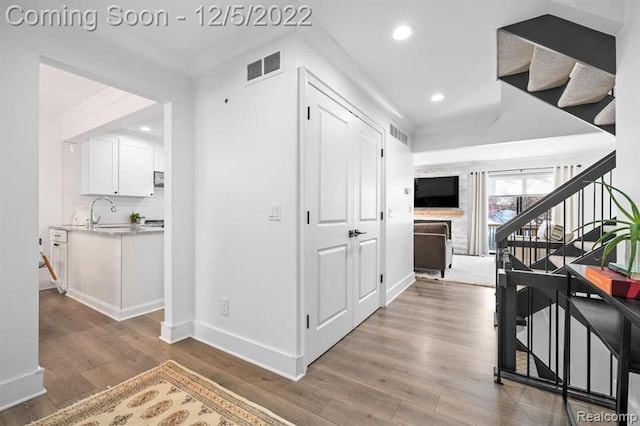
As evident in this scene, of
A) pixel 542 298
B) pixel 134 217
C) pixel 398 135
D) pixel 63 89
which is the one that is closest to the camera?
pixel 542 298

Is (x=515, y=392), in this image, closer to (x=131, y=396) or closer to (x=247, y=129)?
(x=131, y=396)

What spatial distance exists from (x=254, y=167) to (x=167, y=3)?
1.19 meters

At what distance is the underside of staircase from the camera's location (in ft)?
5.34

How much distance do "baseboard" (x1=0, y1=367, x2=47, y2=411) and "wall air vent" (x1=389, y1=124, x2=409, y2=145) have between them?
3955mm

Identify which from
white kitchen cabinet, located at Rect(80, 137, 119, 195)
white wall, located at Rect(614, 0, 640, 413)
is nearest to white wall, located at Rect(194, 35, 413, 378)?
white wall, located at Rect(614, 0, 640, 413)

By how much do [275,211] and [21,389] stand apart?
71.6 inches

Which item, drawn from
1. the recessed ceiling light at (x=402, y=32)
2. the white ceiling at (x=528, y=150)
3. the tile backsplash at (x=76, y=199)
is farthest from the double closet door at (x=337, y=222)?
the tile backsplash at (x=76, y=199)

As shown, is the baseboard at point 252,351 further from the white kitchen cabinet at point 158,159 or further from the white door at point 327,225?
the white kitchen cabinet at point 158,159

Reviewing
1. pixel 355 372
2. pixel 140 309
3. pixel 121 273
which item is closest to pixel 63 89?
pixel 121 273

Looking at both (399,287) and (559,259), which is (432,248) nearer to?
(399,287)

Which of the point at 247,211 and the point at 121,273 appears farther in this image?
the point at 121,273

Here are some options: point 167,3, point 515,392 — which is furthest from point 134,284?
point 515,392

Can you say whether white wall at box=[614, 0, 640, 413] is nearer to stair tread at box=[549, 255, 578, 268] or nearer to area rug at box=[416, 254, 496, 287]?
stair tread at box=[549, 255, 578, 268]

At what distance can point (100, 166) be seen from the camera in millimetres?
4398
